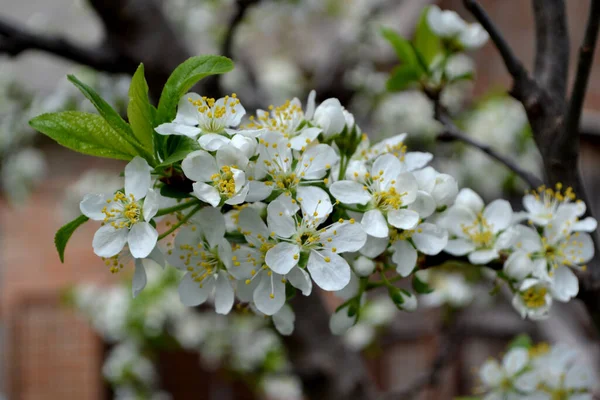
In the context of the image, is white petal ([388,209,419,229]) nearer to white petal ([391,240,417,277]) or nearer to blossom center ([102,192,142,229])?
white petal ([391,240,417,277])

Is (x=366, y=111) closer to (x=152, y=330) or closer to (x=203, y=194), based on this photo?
(x=152, y=330)

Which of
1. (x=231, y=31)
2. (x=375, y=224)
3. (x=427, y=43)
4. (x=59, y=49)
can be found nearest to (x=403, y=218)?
(x=375, y=224)

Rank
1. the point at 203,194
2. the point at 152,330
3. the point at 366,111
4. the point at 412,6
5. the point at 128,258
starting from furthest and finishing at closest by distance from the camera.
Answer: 1. the point at 412,6
2. the point at 366,111
3. the point at 152,330
4. the point at 128,258
5. the point at 203,194

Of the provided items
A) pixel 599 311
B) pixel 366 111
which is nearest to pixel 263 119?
pixel 599 311

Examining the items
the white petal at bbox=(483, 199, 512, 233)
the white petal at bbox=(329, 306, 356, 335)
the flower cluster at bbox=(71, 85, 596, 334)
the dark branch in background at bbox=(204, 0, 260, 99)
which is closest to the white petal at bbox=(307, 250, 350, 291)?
the flower cluster at bbox=(71, 85, 596, 334)

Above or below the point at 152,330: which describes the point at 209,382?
below

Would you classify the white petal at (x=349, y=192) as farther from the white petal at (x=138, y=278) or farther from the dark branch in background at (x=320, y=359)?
the dark branch in background at (x=320, y=359)

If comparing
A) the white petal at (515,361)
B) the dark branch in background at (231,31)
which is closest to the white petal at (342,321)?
the white petal at (515,361)
